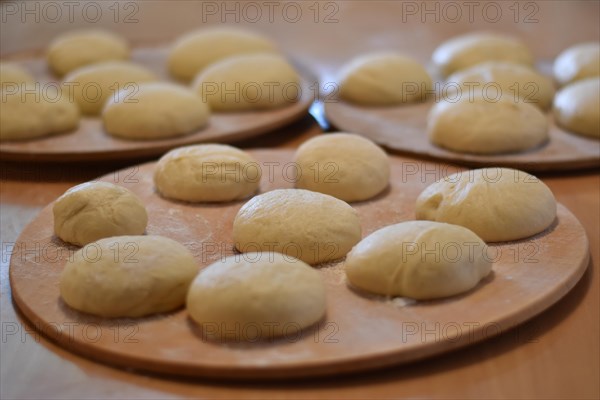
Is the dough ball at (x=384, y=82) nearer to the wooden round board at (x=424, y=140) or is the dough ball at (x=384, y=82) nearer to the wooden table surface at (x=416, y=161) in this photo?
the wooden round board at (x=424, y=140)

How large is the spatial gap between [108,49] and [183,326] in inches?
86.5

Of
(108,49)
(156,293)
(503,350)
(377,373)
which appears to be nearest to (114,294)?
(156,293)

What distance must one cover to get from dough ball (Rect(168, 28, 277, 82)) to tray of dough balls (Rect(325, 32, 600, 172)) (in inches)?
21.6

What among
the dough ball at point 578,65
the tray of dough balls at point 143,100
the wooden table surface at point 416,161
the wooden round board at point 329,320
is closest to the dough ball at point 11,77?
the tray of dough balls at point 143,100

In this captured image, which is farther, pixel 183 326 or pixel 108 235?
pixel 108 235

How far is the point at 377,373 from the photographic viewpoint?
1.52 meters

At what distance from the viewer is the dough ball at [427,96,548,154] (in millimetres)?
2480

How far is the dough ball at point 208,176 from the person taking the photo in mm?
2176

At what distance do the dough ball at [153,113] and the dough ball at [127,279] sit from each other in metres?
0.98

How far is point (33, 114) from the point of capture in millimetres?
2623

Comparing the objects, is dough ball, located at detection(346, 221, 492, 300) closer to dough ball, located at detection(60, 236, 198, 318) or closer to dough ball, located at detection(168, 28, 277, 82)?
dough ball, located at detection(60, 236, 198, 318)

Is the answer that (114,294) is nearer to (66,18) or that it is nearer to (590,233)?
(590,233)

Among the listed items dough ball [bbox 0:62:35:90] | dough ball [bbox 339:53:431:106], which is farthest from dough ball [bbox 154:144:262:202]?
dough ball [bbox 0:62:35:90]

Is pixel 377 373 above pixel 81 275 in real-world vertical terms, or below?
below
